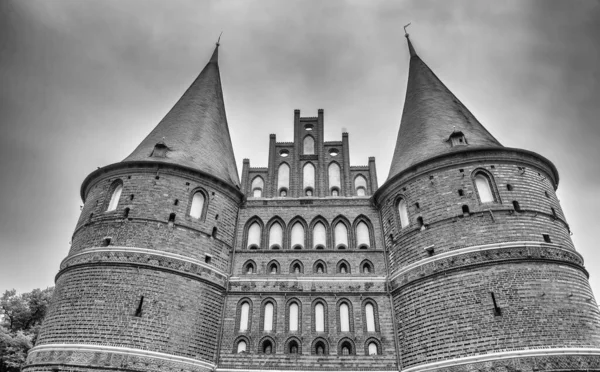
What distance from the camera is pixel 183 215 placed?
14.7 metres

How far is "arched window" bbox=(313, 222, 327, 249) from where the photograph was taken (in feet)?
52.9

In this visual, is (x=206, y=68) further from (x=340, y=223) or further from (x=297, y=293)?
(x=297, y=293)

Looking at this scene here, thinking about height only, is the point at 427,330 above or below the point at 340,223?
below

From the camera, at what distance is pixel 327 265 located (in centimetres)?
1557

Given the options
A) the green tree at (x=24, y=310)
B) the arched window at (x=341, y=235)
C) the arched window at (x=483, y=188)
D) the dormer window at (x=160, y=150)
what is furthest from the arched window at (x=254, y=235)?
the green tree at (x=24, y=310)

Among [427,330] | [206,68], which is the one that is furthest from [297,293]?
[206,68]

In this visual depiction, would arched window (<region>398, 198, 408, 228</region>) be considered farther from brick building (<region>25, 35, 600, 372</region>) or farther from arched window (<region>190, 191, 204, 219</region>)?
arched window (<region>190, 191, 204, 219</region>)

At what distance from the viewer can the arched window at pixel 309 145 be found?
18922 millimetres

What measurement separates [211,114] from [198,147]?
3.07m

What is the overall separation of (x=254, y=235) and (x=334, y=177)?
14.5ft

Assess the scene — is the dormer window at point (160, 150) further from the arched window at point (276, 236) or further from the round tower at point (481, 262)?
the round tower at point (481, 262)

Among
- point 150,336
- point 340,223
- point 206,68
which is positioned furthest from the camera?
point 206,68

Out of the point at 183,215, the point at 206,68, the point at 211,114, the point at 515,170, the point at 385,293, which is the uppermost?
the point at 206,68

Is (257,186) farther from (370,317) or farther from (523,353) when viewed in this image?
(523,353)
